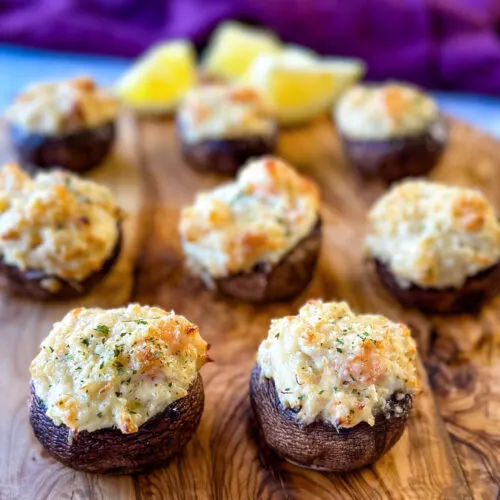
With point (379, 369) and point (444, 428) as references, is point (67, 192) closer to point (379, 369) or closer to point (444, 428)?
point (379, 369)

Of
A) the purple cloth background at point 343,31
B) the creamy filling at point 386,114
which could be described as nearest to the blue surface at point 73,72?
the purple cloth background at point 343,31

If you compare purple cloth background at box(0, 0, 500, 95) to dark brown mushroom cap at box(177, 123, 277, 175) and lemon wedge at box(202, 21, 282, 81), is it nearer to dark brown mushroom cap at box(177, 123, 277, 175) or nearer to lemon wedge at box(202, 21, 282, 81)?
lemon wedge at box(202, 21, 282, 81)

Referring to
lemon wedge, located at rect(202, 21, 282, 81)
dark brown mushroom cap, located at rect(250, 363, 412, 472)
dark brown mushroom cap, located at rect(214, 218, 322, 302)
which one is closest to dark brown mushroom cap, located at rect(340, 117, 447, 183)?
dark brown mushroom cap, located at rect(214, 218, 322, 302)

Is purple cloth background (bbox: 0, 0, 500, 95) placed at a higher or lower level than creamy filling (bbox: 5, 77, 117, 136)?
lower

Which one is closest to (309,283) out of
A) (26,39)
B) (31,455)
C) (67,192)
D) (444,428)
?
(444,428)

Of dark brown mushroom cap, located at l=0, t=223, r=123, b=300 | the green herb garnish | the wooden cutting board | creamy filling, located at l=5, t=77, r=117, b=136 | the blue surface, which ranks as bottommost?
the blue surface

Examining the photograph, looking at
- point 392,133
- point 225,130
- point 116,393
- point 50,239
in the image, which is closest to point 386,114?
point 392,133

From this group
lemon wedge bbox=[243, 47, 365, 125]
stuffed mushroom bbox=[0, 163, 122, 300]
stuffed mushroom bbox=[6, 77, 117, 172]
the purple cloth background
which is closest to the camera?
stuffed mushroom bbox=[0, 163, 122, 300]

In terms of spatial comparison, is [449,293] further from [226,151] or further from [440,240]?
[226,151]

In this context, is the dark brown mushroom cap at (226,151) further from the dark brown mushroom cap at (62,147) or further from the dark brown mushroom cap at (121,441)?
the dark brown mushroom cap at (121,441)
